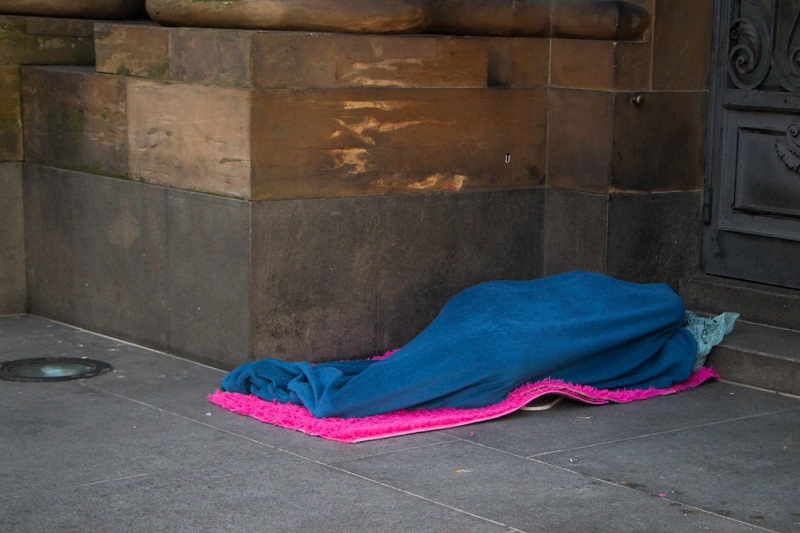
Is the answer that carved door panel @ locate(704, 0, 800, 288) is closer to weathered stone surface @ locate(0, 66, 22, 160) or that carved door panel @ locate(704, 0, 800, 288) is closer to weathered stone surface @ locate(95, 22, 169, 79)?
weathered stone surface @ locate(95, 22, 169, 79)

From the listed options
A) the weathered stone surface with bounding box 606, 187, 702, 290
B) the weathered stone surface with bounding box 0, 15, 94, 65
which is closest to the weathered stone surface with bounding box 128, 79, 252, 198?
the weathered stone surface with bounding box 0, 15, 94, 65

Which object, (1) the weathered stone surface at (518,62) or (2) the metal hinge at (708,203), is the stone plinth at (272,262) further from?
(2) the metal hinge at (708,203)

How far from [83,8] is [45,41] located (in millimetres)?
304

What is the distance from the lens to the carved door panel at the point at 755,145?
22.9ft

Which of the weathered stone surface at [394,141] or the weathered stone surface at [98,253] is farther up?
the weathered stone surface at [394,141]

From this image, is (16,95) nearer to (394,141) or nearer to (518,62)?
(394,141)

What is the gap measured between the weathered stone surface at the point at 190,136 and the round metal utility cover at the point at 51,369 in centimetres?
103

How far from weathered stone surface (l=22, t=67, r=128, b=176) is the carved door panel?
3.32 m

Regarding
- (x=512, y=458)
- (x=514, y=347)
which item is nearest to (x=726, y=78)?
(x=514, y=347)

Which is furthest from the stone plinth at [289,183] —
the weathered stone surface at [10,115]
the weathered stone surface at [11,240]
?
the weathered stone surface at [11,240]

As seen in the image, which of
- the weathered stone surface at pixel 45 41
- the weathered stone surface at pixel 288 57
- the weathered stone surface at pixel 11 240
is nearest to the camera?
the weathered stone surface at pixel 288 57

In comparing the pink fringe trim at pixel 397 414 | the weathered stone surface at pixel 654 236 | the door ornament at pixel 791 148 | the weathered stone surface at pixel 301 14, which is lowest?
the pink fringe trim at pixel 397 414

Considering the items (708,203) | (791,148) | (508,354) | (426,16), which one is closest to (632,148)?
(708,203)

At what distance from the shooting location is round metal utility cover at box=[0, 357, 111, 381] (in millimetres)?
6457
